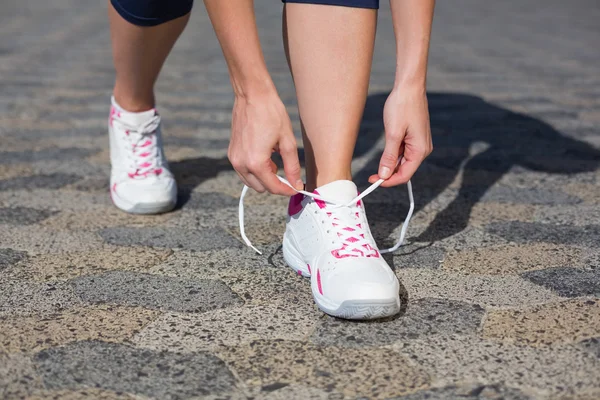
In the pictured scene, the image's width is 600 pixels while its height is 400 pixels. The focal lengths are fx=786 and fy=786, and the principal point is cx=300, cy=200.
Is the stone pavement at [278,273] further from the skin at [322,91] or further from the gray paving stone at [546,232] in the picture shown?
the skin at [322,91]

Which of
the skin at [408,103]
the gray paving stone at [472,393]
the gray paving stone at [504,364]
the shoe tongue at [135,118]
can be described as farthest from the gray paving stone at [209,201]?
the gray paving stone at [472,393]

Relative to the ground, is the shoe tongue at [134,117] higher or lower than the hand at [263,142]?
lower

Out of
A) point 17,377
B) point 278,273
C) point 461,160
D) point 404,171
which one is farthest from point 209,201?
point 17,377

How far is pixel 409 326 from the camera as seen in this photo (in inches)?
50.8

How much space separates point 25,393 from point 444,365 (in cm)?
59

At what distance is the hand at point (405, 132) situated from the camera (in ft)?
4.59

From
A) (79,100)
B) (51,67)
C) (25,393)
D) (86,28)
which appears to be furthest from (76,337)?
(86,28)

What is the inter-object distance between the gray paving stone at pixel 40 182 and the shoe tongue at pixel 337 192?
968mm

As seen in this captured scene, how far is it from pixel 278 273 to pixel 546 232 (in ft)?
2.08

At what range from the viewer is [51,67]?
13.1ft

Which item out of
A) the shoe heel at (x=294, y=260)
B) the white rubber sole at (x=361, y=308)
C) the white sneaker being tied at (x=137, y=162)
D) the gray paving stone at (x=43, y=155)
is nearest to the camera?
the white rubber sole at (x=361, y=308)

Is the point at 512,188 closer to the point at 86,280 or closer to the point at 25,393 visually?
the point at 86,280

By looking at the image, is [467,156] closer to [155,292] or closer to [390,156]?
[390,156]

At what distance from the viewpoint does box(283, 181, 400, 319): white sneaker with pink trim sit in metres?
1.29
